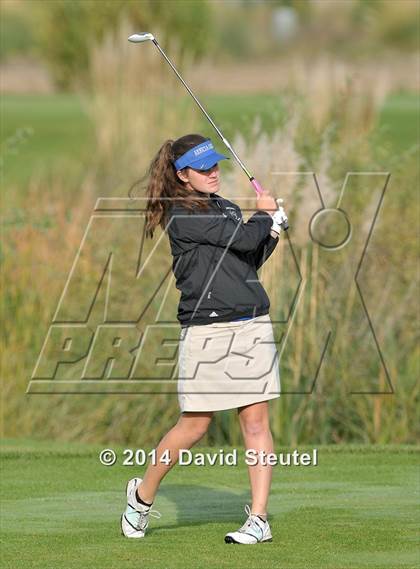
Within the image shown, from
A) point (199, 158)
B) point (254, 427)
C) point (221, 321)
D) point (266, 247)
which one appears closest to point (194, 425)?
point (254, 427)

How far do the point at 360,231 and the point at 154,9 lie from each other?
22.9 meters

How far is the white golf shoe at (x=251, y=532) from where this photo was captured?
6242mm

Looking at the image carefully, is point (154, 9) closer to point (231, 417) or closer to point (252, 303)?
point (231, 417)

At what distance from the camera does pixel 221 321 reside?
618 cm

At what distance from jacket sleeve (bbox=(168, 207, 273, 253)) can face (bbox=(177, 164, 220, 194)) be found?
0.18 metres

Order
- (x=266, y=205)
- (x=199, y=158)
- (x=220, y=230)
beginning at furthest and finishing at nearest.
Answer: (x=199, y=158)
(x=266, y=205)
(x=220, y=230)

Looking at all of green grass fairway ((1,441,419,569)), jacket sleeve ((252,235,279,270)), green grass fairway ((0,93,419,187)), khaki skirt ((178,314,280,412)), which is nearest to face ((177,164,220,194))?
jacket sleeve ((252,235,279,270))

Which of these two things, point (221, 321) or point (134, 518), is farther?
point (134, 518)

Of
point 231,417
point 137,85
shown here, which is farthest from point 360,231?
point 137,85

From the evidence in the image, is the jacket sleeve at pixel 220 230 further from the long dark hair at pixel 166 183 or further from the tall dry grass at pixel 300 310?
the tall dry grass at pixel 300 310

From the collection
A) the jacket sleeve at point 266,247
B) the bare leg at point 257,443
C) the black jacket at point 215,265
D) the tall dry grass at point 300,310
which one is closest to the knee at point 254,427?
the bare leg at point 257,443

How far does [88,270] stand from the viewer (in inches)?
428

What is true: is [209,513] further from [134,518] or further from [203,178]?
[203,178]

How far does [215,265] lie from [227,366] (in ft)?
1.37
